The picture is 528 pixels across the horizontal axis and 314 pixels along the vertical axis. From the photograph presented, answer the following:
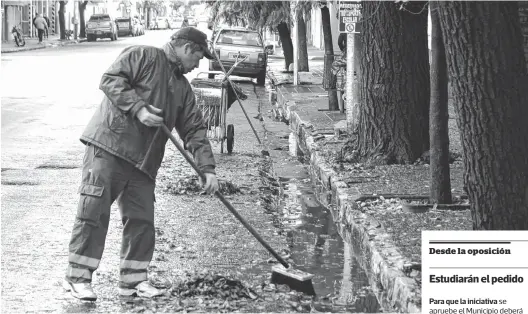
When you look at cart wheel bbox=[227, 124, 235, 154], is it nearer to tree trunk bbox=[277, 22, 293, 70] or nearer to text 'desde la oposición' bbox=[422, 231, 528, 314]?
text 'desde la oposición' bbox=[422, 231, 528, 314]

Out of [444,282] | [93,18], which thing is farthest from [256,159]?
[93,18]

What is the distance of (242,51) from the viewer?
3123 cm

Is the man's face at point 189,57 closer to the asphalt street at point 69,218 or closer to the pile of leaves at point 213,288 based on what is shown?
the pile of leaves at point 213,288

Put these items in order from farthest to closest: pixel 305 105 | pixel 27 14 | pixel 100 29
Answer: pixel 100 29 → pixel 27 14 → pixel 305 105

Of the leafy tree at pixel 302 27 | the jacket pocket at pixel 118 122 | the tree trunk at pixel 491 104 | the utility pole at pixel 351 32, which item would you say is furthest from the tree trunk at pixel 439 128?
the leafy tree at pixel 302 27

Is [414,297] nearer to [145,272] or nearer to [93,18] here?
[145,272]

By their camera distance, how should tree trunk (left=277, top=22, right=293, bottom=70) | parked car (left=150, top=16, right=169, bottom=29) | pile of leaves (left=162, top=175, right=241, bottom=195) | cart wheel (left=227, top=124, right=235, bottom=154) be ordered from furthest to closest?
1. parked car (left=150, top=16, right=169, bottom=29)
2. tree trunk (left=277, top=22, right=293, bottom=70)
3. cart wheel (left=227, top=124, right=235, bottom=154)
4. pile of leaves (left=162, top=175, right=241, bottom=195)

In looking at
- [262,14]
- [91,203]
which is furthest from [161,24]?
[91,203]

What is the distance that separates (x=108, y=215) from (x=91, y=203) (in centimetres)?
16

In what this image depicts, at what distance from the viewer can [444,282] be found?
5703 millimetres

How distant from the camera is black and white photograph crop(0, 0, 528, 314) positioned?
6738mm

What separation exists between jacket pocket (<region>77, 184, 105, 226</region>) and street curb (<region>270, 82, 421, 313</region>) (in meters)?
1.99

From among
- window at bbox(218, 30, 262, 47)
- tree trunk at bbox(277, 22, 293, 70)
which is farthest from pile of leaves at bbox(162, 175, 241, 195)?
tree trunk at bbox(277, 22, 293, 70)

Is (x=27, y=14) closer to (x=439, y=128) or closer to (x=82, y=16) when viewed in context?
(x=82, y=16)
